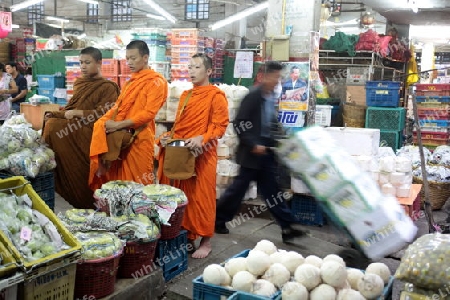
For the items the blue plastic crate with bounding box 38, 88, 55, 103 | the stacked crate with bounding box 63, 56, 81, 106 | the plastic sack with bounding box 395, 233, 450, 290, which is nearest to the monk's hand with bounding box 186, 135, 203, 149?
the plastic sack with bounding box 395, 233, 450, 290

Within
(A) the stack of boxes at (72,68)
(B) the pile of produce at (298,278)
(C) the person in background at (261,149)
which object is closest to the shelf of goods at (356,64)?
(A) the stack of boxes at (72,68)

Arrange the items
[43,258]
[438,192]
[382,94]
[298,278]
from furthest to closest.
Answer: [382,94]
[438,192]
[298,278]
[43,258]

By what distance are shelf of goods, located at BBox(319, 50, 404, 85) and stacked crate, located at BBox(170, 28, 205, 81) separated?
9.57ft

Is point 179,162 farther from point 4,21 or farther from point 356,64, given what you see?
point 4,21

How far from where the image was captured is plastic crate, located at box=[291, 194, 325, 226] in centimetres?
532

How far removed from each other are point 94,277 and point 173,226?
2.89ft

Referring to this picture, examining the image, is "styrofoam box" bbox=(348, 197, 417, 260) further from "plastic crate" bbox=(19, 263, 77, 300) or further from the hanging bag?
"plastic crate" bbox=(19, 263, 77, 300)

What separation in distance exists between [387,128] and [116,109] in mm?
5668

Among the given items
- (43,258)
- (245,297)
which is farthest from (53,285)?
(245,297)

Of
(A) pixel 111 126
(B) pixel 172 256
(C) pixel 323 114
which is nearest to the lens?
(B) pixel 172 256

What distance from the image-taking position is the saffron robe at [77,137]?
4664 millimetres

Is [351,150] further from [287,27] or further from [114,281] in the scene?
[114,281]

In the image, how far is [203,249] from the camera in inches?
167

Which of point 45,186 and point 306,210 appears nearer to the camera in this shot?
point 45,186
